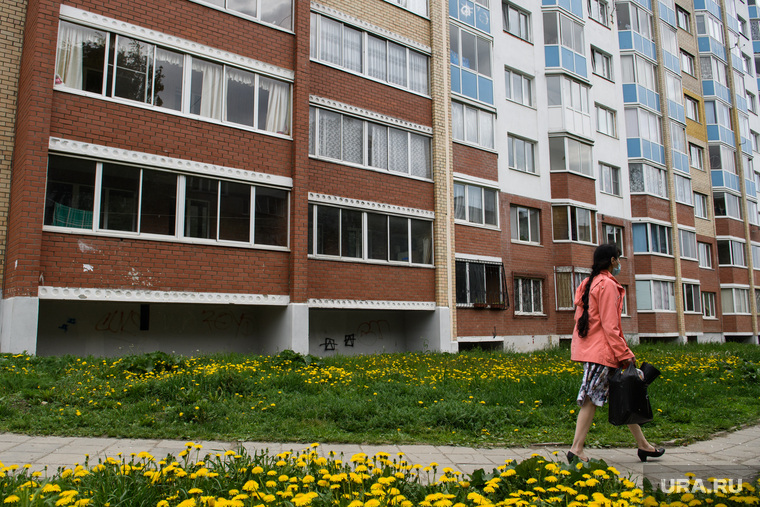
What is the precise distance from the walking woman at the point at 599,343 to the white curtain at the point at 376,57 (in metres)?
13.8

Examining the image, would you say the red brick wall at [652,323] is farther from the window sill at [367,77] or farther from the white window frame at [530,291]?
the window sill at [367,77]

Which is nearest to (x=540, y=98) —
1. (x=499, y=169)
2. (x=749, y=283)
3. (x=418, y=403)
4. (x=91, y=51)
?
(x=499, y=169)

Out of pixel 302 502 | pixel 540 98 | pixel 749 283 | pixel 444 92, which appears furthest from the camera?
pixel 749 283

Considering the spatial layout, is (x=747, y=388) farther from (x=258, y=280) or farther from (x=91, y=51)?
(x=91, y=51)

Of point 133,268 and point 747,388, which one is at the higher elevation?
point 133,268

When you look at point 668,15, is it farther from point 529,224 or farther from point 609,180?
point 529,224

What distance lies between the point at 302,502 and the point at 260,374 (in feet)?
23.2

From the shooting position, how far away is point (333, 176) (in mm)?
16531

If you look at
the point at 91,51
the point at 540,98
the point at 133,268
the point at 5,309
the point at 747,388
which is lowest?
the point at 747,388

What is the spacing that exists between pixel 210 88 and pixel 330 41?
14.7ft

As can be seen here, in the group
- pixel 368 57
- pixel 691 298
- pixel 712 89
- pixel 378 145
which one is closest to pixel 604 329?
pixel 378 145

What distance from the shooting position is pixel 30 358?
33.4 ft

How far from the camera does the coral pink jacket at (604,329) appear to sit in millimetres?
5414

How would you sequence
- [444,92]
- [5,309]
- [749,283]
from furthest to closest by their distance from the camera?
[749,283]
[444,92]
[5,309]
